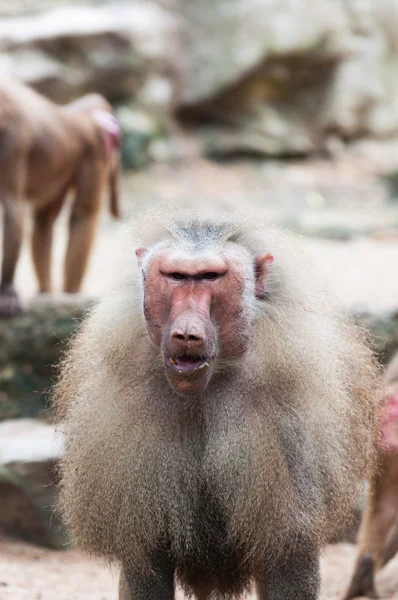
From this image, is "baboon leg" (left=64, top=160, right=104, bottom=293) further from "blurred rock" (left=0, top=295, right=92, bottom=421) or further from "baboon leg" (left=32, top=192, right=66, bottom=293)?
"blurred rock" (left=0, top=295, right=92, bottom=421)

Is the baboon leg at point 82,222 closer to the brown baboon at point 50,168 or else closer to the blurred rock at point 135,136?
the brown baboon at point 50,168

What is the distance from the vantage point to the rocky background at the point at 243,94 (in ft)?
40.8

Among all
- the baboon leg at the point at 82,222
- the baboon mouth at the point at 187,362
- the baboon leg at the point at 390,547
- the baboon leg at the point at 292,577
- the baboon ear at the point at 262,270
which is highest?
the baboon ear at the point at 262,270

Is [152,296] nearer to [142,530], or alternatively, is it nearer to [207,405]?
[207,405]

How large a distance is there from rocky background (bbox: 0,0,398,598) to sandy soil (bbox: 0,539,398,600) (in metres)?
5.09

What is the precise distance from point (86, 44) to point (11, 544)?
9144mm

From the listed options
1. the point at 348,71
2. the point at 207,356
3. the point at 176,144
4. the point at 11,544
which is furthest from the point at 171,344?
the point at 348,71

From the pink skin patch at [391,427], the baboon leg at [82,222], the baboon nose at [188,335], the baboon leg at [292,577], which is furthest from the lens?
the baboon leg at [82,222]

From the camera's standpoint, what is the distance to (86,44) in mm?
12625

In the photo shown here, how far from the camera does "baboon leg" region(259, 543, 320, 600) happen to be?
2828 millimetres

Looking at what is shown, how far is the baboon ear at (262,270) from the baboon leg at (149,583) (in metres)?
0.88

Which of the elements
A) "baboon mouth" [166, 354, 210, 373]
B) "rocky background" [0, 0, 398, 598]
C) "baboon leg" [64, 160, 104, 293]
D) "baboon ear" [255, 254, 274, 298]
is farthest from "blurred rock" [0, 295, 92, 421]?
"rocky background" [0, 0, 398, 598]

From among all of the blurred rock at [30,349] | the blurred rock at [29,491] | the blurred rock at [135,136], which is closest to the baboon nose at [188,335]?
the blurred rock at [29,491]

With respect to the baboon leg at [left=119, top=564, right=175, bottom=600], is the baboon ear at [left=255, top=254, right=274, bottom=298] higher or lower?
higher
